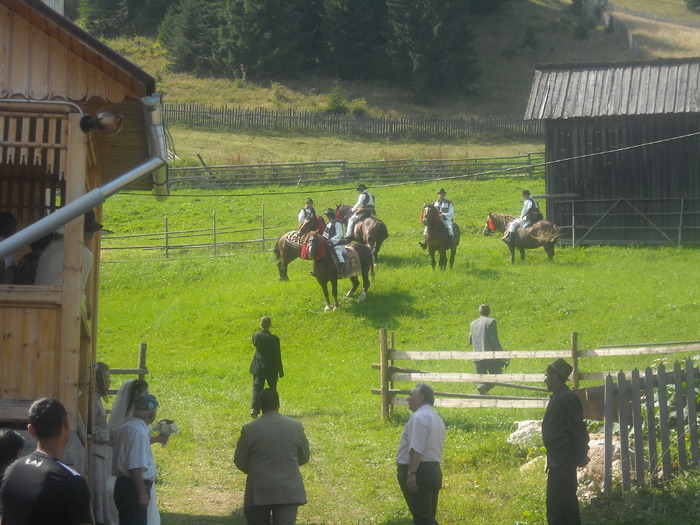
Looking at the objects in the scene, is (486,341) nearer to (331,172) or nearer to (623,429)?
(623,429)

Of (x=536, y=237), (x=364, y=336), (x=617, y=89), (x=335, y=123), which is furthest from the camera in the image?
(x=335, y=123)

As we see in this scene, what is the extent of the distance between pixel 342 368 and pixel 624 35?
64.1m

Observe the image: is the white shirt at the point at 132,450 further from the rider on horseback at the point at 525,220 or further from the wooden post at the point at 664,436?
the rider on horseback at the point at 525,220

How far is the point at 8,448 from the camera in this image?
577cm

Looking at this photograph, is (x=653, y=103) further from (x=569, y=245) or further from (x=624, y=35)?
(x=624, y=35)

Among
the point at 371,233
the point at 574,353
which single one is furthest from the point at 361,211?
the point at 574,353

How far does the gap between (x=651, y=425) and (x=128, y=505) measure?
504 centimetres

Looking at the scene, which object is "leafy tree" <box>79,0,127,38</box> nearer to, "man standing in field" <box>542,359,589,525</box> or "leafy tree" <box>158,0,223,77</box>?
"leafy tree" <box>158,0,223,77</box>

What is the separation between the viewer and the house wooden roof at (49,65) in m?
8.23

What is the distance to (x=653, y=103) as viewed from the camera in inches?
1114

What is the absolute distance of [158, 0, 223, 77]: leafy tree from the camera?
2763 inches

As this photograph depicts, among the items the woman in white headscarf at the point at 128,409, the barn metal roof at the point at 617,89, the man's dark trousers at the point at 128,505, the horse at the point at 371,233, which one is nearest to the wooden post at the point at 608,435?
the woman in white headscarf at the point at 128,409

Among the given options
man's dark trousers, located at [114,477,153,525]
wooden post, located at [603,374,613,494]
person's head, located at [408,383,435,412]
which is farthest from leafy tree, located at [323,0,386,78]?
man's dark trousers, located at [114,477,153,525]

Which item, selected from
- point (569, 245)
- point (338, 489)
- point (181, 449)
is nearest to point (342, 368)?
point (181, 449)
